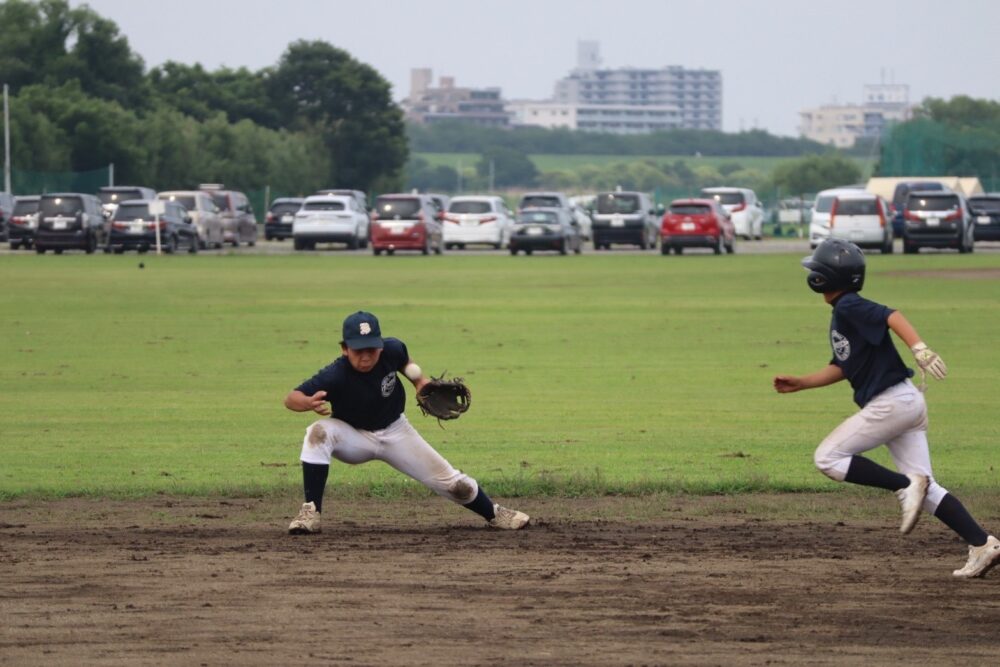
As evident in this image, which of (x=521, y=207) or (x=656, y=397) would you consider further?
(x=521, y=207)

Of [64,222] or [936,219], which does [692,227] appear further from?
[64,222]

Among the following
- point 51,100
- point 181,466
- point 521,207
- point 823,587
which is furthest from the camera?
point 51,100

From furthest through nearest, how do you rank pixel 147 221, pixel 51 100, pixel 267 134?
pixel 267 134 → pixel 51 100 → pixel 147 221

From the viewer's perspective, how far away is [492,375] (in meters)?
20.8

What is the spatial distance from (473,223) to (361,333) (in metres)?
45.5

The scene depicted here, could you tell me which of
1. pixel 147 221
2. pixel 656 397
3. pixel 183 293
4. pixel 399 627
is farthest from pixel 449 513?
pixel 147 221

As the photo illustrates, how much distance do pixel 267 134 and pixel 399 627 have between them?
8957 cm

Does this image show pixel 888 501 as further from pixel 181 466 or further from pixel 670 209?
pixel 670 209

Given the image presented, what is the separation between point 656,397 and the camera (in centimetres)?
1891

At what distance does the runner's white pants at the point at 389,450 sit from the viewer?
1090 cm

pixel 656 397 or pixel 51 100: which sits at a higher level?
pixel 51 100

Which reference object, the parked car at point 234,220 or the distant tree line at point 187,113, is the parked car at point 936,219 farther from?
the distant tree line at point 187,113

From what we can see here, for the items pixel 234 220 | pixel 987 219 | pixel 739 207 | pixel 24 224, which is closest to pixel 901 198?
pixel 739 207

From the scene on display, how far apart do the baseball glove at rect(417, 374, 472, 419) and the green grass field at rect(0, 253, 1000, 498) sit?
1944mm
